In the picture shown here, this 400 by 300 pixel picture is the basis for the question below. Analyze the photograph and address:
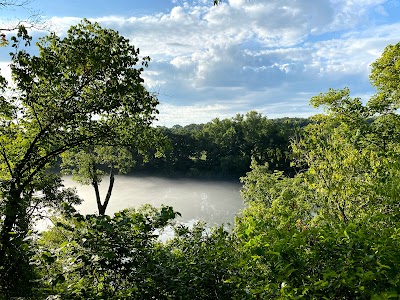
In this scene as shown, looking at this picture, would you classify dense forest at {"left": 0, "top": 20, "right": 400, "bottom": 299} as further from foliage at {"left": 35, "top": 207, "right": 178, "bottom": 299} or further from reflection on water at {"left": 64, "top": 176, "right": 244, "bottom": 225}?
reflection on water at {"left": 64, "top": 176, "right": 244, "bottom": 225}

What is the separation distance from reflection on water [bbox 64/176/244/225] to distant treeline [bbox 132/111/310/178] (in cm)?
430

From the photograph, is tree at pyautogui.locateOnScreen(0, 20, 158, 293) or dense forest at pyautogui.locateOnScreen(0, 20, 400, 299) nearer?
dense forest at pyautogui.locateOnScreen(0, 20, 400, 299)

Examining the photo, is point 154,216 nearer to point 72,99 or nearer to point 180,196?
point 72,99

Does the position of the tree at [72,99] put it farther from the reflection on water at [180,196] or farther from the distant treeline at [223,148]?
the distant treeline at [223,148]

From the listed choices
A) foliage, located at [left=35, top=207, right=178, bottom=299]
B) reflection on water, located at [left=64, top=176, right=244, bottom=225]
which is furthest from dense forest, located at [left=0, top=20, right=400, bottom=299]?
reflection on water, located at [left=64, top=176, right=244, bottom=225]

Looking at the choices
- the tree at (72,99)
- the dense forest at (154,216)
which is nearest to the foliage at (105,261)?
the dense forest at (154,216)

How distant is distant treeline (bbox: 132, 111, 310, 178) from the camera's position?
231ft

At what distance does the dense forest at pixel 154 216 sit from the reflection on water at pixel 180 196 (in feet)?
83.4

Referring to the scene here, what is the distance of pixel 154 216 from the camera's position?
4.29 m

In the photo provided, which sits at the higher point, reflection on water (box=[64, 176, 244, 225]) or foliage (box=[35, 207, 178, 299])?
foliage (box=[35, 207, 178, 299])

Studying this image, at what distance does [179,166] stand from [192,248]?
226 feet

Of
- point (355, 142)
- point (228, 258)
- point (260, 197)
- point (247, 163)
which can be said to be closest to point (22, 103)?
point (228, 258)

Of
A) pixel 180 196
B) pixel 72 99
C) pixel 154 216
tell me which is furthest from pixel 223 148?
pixel 154 216

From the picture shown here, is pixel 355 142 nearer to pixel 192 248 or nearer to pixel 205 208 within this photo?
pixel 192 248
